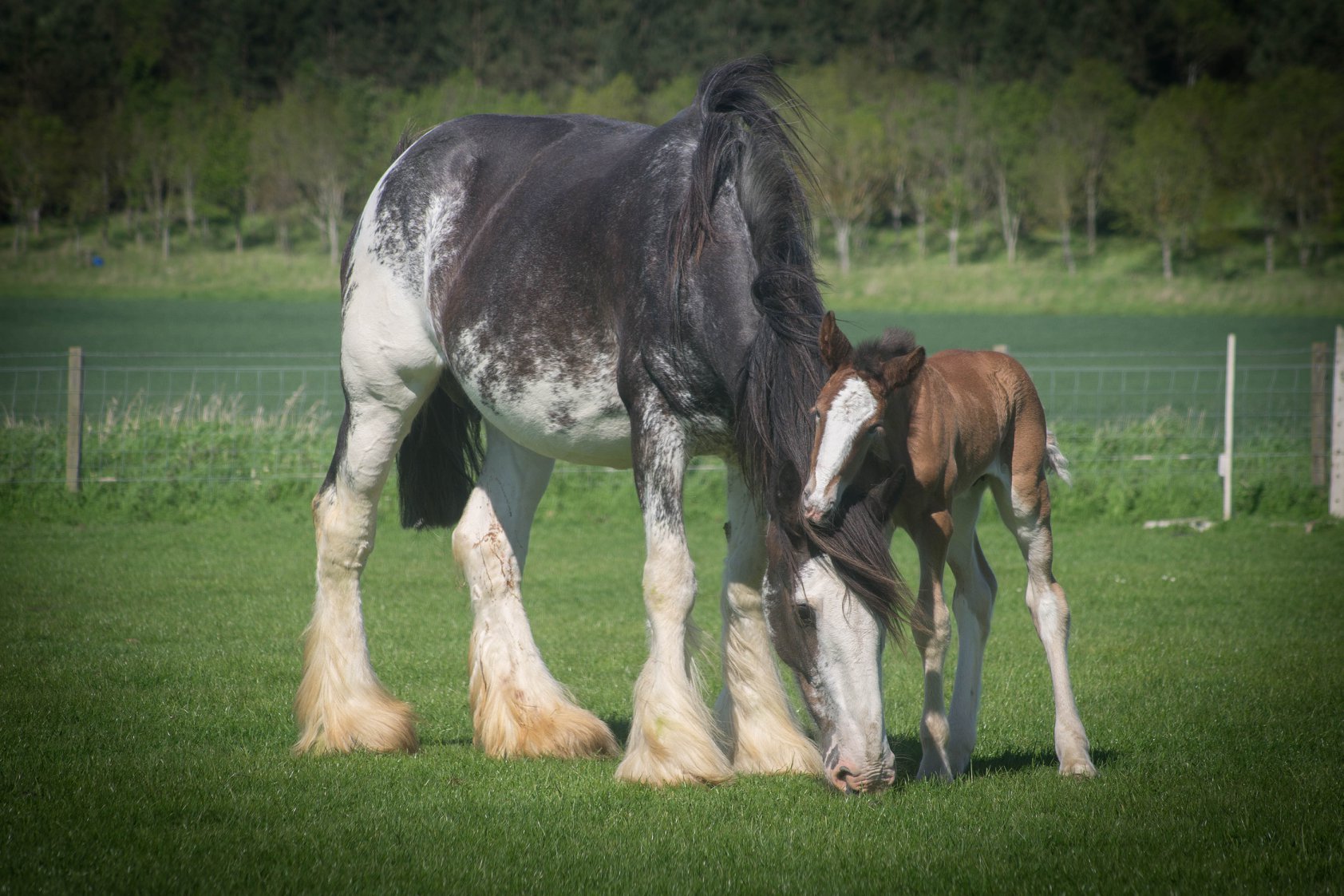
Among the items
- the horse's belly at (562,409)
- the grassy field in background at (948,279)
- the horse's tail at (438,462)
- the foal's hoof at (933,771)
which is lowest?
the foal's hoof at (933,771)

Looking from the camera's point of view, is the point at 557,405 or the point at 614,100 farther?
the point at 614,100

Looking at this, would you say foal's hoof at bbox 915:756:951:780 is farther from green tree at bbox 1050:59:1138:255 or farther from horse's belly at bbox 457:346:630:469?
green tree at bbox 1050:59:1138:255

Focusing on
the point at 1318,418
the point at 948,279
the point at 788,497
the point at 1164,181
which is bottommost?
the point at 1318,418

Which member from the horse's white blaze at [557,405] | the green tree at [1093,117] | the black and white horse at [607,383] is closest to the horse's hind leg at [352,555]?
the black and white horse at [607,383]

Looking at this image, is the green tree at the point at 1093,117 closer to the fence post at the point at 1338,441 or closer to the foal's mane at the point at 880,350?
the fence post at the point at 1338,441

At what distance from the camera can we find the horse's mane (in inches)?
167

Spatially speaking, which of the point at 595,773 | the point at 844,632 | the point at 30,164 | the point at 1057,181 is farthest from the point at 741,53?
the point at 844,632

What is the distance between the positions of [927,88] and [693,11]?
15.7 m

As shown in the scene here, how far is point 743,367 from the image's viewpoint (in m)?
4.63

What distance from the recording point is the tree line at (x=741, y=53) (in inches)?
2746

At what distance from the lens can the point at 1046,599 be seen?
5094 millimetres

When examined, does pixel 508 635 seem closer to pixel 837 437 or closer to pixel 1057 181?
pixel 837 437

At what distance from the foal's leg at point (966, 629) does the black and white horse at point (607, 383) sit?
570 millimetres

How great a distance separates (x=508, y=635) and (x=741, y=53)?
81.0 metres
